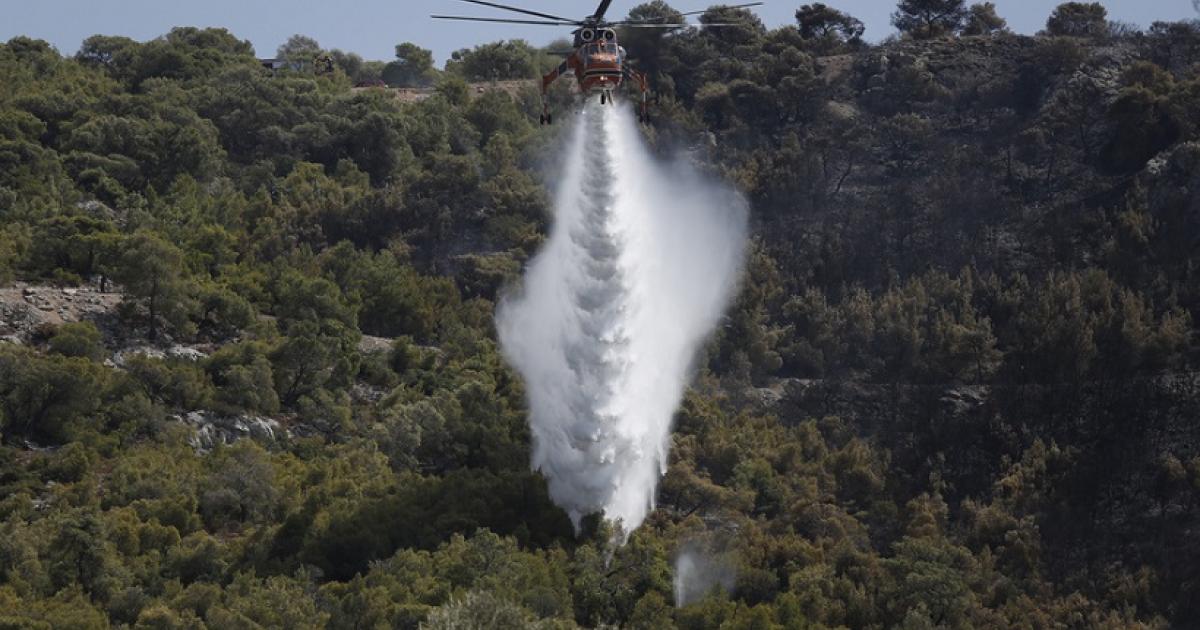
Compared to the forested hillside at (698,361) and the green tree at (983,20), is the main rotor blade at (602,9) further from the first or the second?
the green tree at (983,20)

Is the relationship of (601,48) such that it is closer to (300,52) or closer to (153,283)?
(153,283)

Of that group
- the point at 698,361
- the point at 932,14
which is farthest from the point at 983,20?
the point at 698,361

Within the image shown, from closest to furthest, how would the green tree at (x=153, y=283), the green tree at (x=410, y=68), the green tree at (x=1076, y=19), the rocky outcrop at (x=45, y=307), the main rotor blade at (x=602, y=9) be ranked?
the main rotor blade at (x=602, y=9) → the rocky outcrop at (x=45, y=307) → the green tree at (x=153, y=283) → the green tree at (x=1076, y=19) → the green tree at (x=410, y=68)

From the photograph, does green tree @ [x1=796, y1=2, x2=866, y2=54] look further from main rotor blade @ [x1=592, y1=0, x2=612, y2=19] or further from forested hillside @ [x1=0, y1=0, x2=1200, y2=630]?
main rotor blade @ [x1=592, y1=0, x2=612, y2=19]

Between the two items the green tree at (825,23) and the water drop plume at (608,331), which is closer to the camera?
the water drop plume at (608,331)

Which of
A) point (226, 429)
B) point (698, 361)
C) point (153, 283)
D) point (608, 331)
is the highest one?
point (608, 331)

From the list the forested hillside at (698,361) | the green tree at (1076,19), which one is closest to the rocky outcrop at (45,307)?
the forested hillside at (698,361)
